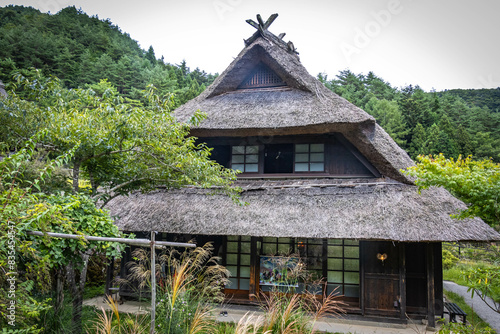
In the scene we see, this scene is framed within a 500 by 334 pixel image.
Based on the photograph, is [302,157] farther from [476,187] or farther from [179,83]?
[179,83]

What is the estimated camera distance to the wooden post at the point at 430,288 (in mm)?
7312

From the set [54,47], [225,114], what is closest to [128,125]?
[225,114]

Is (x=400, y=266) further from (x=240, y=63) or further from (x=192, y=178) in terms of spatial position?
(x=240, y=63)

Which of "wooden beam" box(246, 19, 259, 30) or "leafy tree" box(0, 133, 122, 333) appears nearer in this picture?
"leafy tree" box(0, 133, 122, 333)

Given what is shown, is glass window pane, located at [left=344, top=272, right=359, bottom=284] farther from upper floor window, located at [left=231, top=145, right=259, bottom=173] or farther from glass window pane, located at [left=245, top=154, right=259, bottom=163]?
glass window pane, located at [left=245, top=154, right=259, bottom=163]

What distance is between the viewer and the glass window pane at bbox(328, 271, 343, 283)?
8.56 m

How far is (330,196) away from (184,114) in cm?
465

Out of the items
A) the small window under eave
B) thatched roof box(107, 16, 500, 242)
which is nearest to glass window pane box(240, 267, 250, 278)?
thatched roof box(107, 16, 500, 242)

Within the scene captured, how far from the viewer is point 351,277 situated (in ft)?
27.9

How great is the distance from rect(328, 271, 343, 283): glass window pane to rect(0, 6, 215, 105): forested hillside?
20.2 meters

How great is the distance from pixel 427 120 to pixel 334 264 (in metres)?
24.0

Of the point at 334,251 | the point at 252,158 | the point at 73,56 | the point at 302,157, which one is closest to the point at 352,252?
the point at 334,251

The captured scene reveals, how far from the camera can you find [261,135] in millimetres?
8867

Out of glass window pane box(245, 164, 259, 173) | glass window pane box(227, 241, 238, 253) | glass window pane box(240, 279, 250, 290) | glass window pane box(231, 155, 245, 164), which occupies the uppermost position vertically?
glass window pane box(231, 155, 245, 164)
